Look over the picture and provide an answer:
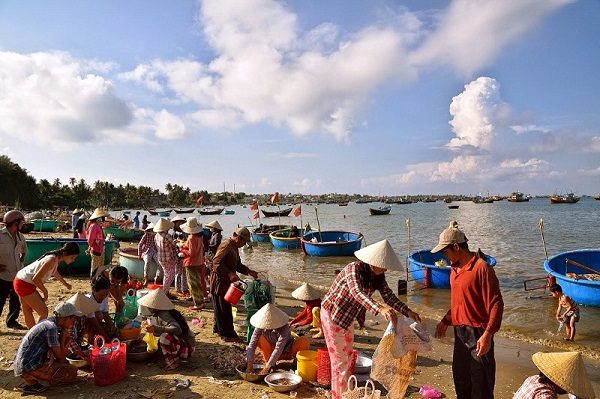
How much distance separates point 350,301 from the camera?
382 centimetres

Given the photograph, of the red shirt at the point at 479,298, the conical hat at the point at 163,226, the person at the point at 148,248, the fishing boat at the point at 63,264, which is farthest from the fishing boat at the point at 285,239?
the red shirt at the point at 479,298

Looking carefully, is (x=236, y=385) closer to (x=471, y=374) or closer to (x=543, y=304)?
(x=471, y=374)

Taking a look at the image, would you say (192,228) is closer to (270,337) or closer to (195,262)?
(195,262)

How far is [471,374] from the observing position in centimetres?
368

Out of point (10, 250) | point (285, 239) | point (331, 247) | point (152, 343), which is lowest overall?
point (331, 247)

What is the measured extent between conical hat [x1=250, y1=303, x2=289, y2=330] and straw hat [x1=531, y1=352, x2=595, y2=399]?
3.10 meters

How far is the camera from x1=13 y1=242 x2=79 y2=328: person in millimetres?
5645

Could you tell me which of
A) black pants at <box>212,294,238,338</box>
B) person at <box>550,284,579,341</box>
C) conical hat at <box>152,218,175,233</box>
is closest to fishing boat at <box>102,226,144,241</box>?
conical hat at <box>152,218,175,233</box>

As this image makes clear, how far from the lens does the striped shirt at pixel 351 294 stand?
3.75 meters

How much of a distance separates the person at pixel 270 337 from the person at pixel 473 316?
85.4 inches

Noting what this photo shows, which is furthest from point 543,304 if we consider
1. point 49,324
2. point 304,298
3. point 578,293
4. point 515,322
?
point 49,324

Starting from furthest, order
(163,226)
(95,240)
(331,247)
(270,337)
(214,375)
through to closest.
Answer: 1. (331,247)
2. (95,240)
3. (163,226)
4. (270,337)
5. (214,375)

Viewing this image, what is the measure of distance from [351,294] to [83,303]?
3775 mm

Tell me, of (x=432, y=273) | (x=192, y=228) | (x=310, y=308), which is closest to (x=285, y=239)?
(x=432, y=273)
